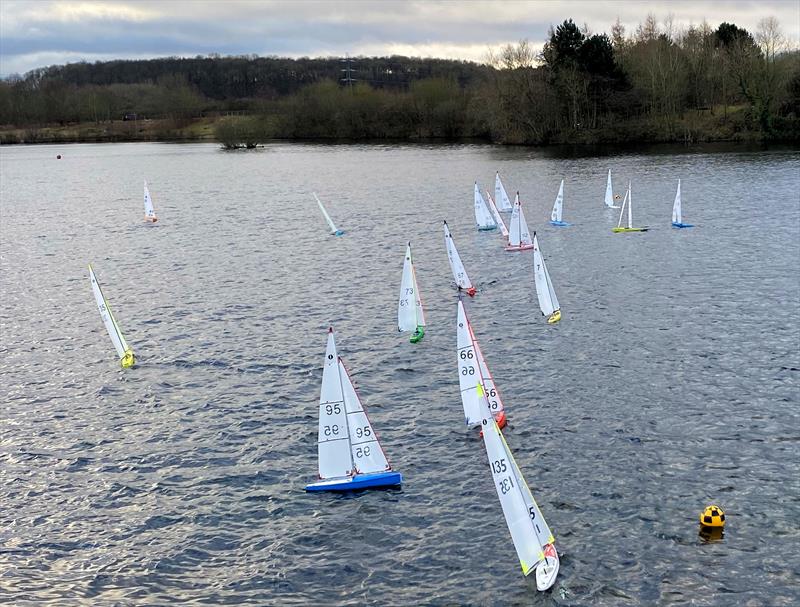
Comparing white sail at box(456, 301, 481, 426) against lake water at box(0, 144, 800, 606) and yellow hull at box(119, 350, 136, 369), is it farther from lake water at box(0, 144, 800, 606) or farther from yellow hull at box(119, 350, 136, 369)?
yellow hull at box(119, 350, 136, 369)

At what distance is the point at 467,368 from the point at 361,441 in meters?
4.24

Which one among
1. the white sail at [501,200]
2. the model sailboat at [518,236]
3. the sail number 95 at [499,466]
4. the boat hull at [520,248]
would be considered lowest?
the sail number 95 at [499,466]

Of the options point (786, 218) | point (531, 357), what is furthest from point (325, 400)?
point (786, 218)

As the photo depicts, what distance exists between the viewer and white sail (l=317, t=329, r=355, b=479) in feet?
70.8

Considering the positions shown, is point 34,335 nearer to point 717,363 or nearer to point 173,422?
point 173,422

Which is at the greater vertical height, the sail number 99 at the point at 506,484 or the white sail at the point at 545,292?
the white sail at the point at 545,292

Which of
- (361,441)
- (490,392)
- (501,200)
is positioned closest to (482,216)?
(501,200)

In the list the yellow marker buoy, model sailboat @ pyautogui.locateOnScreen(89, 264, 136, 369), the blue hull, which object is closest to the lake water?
the blue hull

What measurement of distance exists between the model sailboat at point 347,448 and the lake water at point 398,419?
1.45 feet

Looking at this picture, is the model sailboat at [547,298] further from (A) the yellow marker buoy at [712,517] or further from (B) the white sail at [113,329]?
(A) the yellow marker buoy at [712,517]

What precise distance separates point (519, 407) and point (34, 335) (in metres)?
22.7

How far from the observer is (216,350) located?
34.4 metres

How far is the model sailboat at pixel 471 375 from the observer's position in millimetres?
24375

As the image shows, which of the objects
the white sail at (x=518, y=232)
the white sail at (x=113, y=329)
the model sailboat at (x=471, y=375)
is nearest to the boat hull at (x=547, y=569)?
the model sailboat at (x=471, y=375)
